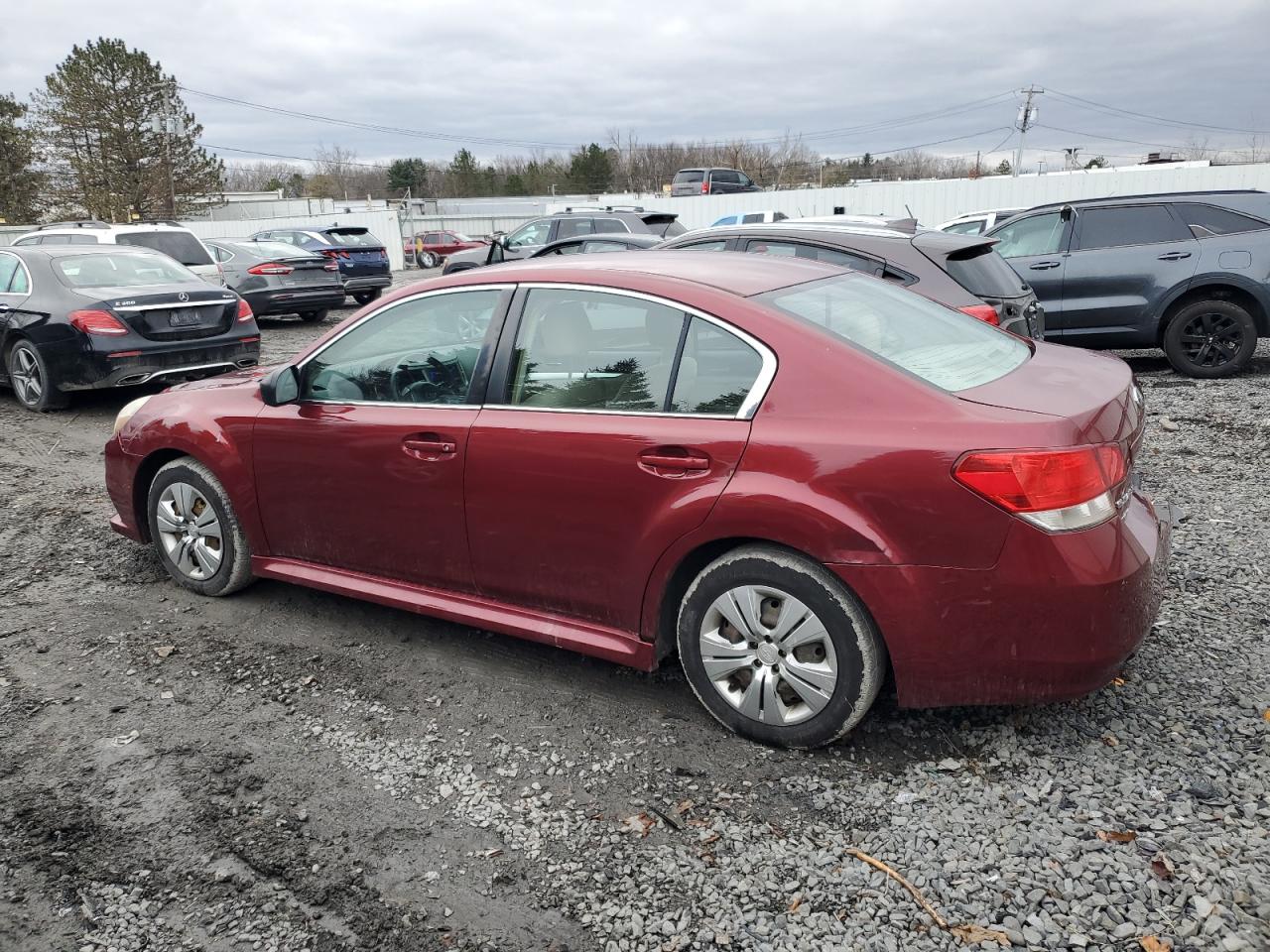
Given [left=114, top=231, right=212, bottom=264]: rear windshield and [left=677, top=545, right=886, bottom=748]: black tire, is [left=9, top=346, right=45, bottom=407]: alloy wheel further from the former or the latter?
[left=677, top=545, right=886, bottom=748]: black tire

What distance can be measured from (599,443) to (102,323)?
7242 millimetres

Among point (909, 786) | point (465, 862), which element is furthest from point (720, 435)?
point (465, 862)

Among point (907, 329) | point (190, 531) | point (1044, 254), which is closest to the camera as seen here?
point (907, 329)

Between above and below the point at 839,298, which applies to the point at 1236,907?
below

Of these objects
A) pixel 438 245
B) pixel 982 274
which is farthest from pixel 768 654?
pixel 438 245

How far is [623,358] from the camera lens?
3.39 m

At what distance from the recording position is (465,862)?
2.72 m

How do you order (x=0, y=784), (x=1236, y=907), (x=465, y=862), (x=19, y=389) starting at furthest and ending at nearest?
(x=19, y=389), (x=0, y=784), (x=465, y=862), (x=1236, y=907)

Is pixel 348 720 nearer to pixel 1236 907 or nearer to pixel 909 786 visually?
pixel 909 786

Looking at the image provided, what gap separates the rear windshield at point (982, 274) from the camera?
6.45 metres

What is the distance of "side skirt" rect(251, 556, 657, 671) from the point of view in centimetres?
338

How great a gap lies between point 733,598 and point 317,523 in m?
2.02

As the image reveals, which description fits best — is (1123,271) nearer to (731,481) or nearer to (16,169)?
(731,481)

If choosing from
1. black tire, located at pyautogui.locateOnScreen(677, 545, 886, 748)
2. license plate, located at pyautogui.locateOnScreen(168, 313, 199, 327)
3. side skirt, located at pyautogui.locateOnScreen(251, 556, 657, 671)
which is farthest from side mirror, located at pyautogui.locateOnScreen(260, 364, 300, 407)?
license plate, located at pyautogui.locateOnScreen(168, 313, 199, 327)
